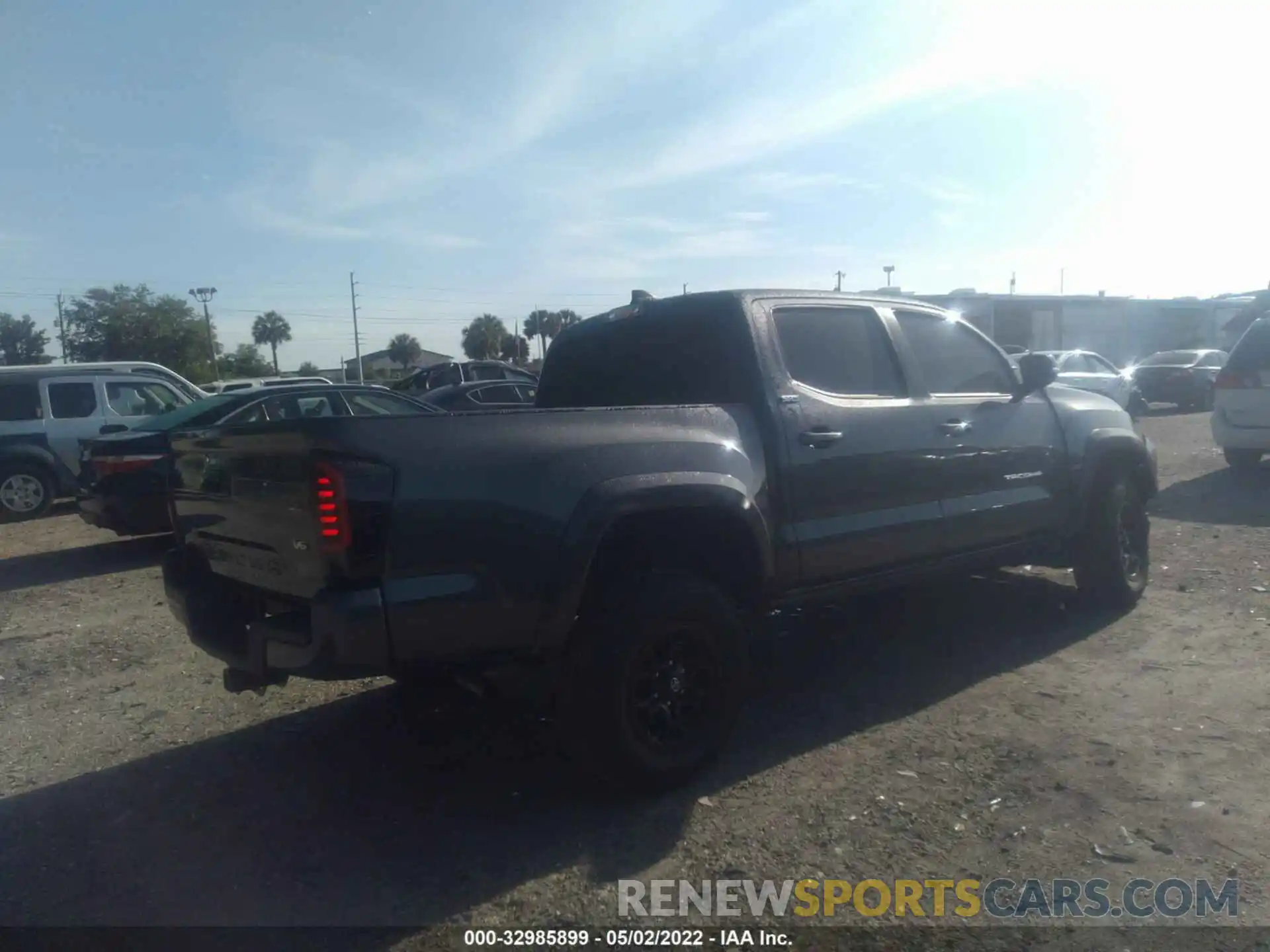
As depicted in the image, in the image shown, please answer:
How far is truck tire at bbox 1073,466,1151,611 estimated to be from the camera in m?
6.18

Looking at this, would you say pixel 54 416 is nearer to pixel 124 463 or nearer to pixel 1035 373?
pixel 124 463

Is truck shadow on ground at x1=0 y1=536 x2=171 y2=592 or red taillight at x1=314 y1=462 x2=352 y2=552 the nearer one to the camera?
red taillight at x1=314 y1=462 x2=352 y2=552

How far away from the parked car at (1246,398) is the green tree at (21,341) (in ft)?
192

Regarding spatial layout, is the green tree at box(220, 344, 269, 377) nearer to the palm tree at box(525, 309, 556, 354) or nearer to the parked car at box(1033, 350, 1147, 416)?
the palm tree at box(525, 309, 556, 354)

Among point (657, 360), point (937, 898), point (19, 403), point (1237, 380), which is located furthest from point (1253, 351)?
point (19, 403)

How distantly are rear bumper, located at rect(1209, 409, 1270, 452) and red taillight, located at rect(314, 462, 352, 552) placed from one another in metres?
11.1

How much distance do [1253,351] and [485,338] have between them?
62576 millimetres

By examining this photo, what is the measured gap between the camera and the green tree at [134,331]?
52219 mm

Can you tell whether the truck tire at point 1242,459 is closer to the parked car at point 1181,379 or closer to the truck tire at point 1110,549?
the truck tire at point 1110,549

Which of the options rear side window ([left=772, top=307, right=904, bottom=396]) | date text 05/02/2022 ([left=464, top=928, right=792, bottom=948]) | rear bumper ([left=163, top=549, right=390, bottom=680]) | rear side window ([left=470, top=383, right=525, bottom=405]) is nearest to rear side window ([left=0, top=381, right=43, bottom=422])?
rear side window ([left=470, top=383, right=525, bottom=405])

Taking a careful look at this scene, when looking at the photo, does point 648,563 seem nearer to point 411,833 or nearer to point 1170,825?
point 411,833

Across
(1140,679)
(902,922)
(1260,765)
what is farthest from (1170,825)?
→ (1140,679)

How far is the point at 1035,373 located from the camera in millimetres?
5816

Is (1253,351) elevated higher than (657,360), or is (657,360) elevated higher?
(657,360)
